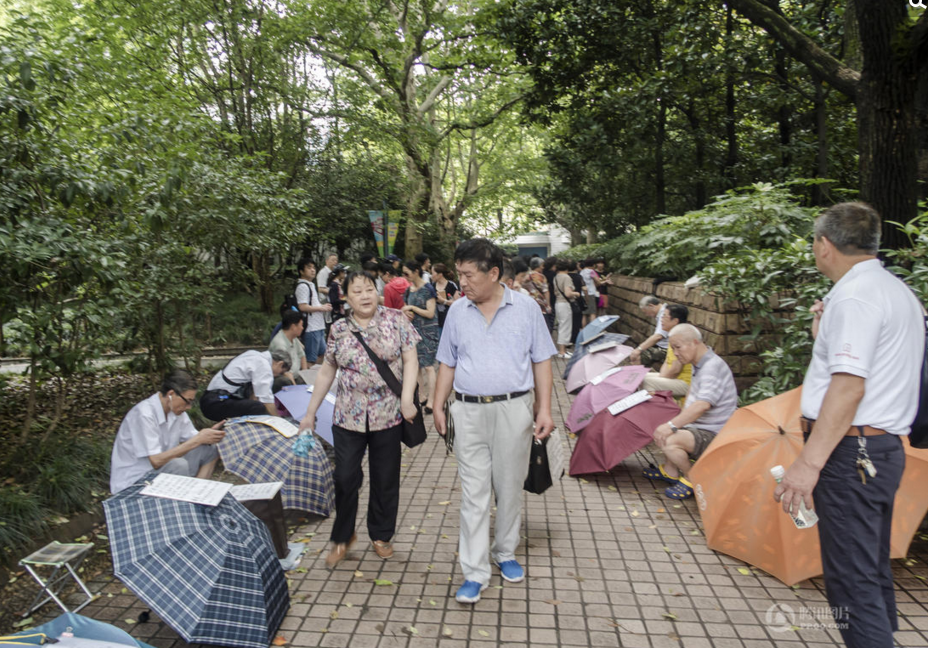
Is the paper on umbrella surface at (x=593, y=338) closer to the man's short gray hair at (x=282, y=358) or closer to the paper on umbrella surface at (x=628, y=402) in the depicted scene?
the paper on umbrella surface at (x=628, y=402)

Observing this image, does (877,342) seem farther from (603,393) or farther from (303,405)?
(303,405)

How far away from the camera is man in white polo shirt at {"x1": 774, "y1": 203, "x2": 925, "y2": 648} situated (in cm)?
234

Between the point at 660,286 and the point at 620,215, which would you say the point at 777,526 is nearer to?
the point at 660,286

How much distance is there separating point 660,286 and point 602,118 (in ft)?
15.8

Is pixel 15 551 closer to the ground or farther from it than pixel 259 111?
closer to the ground

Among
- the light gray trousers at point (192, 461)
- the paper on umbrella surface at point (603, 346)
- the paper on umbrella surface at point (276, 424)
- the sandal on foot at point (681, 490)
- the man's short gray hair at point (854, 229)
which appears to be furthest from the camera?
the paper on umbrella surface at point (603, 346)

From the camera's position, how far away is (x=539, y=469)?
3.98m

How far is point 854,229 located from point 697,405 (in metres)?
2.39

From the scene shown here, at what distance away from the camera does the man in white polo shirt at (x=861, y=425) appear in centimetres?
234

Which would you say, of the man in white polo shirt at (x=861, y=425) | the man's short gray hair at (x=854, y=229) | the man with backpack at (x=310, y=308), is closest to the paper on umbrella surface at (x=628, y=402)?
the man in white polo shirt at (x=861, y=425)

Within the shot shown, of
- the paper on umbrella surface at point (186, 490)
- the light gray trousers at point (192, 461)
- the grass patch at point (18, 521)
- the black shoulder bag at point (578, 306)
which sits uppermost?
the black shoulder bag at point (578, 306)

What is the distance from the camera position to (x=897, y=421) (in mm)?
2393

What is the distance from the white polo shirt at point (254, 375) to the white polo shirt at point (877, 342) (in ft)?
14.5

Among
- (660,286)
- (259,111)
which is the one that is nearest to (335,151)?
(259,111)
